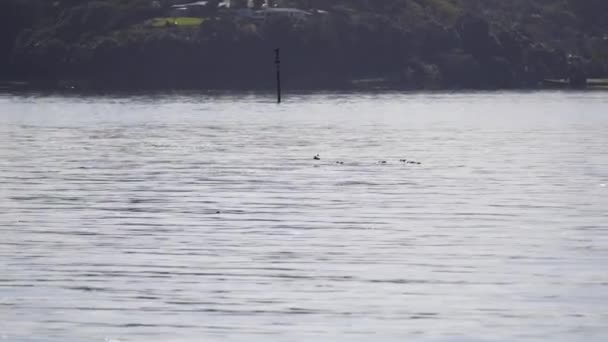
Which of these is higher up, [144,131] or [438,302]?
[438,302]

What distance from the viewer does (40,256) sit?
1585 inches

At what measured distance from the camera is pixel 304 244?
42.6 m

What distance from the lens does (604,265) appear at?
3722 centimetres

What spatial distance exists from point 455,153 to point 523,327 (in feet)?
196

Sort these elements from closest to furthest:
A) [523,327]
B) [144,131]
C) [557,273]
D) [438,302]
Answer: [523,327], [438,302], [557,273], [144,131]

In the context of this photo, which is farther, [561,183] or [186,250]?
[561,183]

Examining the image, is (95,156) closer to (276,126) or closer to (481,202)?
(481,202)

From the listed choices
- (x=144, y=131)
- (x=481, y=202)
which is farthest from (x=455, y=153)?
(x=144, y=131)

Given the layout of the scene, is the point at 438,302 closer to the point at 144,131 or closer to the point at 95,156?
the point at 95,156

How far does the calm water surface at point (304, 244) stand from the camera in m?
30.1

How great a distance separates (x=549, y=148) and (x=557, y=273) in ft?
191

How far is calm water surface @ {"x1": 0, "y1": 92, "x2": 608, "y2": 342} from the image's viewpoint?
30109 mm

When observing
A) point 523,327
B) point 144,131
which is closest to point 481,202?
point 523,327

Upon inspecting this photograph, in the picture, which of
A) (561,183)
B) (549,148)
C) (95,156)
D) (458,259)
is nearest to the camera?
(458,259)
